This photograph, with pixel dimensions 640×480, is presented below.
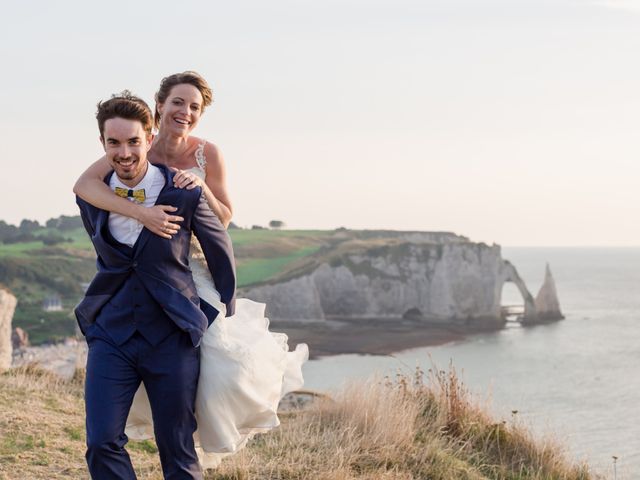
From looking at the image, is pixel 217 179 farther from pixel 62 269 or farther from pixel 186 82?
pixel 62 269

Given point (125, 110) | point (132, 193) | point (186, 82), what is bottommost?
point (132, 193)

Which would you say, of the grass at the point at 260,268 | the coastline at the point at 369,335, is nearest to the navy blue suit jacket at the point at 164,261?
the coastline at the point at 369,335

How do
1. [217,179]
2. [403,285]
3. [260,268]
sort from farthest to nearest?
[260,268] < [403,285] < [217,179]

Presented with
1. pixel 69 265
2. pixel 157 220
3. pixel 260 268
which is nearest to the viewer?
pixel 157 220

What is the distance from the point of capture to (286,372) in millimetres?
4102

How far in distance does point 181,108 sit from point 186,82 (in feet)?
0.38

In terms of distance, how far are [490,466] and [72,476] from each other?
3116 millimetres

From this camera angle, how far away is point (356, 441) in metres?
5.94

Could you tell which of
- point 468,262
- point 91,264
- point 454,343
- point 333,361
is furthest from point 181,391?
point 91,264

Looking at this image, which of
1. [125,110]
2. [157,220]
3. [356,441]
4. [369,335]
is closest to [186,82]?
[125,110]

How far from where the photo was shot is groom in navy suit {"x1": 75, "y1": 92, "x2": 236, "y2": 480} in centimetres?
323

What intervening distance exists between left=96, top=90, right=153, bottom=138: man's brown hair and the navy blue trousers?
2.71 ft

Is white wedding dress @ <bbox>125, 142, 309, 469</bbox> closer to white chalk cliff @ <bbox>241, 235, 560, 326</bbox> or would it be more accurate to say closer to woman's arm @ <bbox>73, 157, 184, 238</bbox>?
woman's arm @ <bbox>73, 157, 184, 238</bbox>

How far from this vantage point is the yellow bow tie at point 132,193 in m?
3.32
